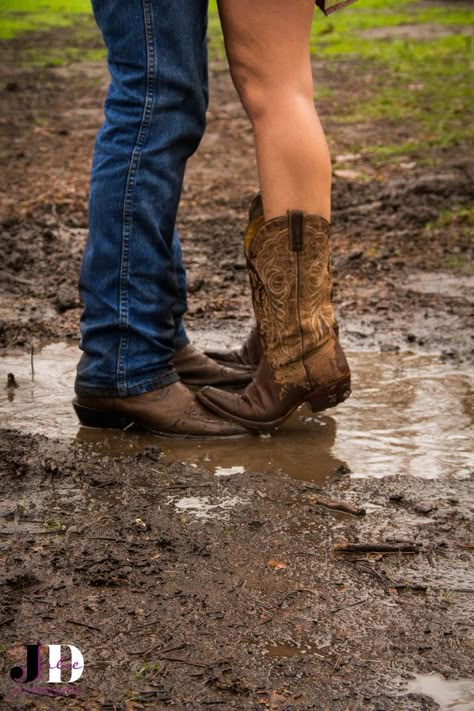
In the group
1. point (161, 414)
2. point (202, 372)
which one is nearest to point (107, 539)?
point (161, 414)

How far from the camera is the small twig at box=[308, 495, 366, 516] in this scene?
7.59ft

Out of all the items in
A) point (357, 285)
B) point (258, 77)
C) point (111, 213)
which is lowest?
point (357, 285)

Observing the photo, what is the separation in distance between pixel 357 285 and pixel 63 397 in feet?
4.99

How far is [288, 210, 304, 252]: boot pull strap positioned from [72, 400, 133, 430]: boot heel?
645 millimetres

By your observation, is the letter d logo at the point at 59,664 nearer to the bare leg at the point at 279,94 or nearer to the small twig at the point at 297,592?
the small twig at the point at 297,592

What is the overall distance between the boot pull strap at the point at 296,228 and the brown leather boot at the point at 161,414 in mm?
503

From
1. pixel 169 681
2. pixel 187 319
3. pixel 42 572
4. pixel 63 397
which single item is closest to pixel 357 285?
pixel 187 319

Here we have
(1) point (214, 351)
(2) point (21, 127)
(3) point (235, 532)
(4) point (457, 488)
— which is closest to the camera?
(3) point (235, 532)

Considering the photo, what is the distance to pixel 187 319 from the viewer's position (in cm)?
380

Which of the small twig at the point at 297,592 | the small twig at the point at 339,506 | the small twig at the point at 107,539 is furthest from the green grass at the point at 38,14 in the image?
the small twig at the point at 297,592

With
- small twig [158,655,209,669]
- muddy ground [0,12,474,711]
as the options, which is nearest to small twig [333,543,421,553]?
muddy ground [0,12,474,711]

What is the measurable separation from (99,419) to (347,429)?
0.66 metres

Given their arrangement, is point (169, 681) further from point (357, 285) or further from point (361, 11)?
point (361, 11)

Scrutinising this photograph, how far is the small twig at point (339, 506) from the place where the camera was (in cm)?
231
